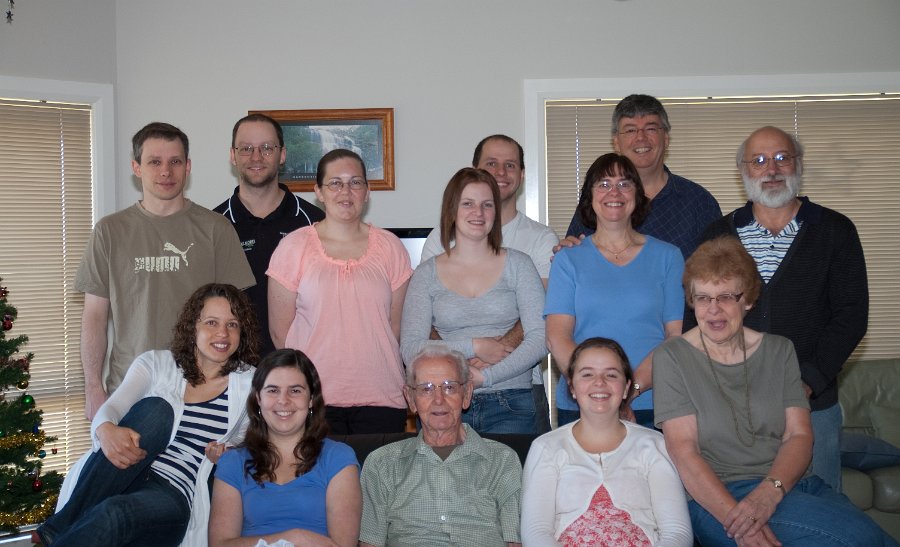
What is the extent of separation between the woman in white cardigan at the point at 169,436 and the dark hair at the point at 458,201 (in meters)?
0.76

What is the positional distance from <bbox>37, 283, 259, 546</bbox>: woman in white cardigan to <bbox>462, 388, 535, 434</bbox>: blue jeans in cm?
79

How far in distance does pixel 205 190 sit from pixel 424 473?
313 cm

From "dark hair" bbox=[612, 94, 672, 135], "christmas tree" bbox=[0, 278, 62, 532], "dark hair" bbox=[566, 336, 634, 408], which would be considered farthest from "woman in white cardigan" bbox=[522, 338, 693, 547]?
"christmas tree" bbox=[0, 278, 62, 532]

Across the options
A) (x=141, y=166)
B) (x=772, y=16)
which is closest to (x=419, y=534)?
(x=141, y=166)

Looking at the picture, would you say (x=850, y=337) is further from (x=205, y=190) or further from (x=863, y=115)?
(x=205, y=190)

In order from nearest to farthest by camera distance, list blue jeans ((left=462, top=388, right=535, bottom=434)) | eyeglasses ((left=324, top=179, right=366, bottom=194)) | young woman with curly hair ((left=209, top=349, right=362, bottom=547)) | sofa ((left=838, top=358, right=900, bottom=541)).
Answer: young woman with curly hair ((left=209, top=349, right=362, bottom=547))
blue jeans ((left=462, top=388, right=535, bottom=434))
eyeglasses ((left=324, top=179, right=366, bottom=194))
sofa ((left=838, top=358, right=900, bottom=541))

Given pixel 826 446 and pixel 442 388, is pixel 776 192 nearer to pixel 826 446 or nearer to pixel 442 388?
pixel 826 446

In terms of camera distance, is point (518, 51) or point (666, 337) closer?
point (666, 337)

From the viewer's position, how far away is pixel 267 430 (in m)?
2.74

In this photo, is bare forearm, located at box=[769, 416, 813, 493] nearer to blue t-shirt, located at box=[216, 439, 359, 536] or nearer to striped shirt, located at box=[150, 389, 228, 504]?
blue t-shirt, located at box=[216, 439, 359, 536]

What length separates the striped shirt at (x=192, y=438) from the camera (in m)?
2.83

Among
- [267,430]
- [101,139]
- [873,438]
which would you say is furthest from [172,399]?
[873,438]

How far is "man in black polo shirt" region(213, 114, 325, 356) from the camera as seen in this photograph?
3722mm

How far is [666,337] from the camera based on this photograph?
2.97m
